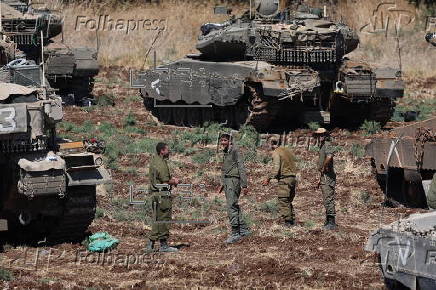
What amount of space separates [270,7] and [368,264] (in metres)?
13.6

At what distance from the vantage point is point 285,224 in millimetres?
15320

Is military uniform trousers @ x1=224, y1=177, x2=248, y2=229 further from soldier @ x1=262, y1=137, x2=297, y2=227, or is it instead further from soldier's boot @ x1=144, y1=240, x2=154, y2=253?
soldier's boot @ x1=144, y1=240, x2=154, y2=253

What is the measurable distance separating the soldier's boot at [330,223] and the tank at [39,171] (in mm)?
3030

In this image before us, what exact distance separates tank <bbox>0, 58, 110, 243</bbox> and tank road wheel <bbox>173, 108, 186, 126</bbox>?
11233mm

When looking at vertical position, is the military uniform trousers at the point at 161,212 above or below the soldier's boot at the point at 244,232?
above

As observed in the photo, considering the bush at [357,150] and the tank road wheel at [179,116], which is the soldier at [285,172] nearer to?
the bush at [357,150]

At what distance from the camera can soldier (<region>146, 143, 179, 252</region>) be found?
13.5 metres

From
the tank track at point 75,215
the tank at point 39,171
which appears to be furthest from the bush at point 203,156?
the tank track at point 75,215

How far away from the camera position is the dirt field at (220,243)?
12273mm

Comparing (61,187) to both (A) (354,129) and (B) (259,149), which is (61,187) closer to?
(B) (259,149)

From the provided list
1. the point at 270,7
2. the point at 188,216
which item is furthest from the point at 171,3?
the point at 188,216

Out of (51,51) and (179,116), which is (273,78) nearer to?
(179,116)

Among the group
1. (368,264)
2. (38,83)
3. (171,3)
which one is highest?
(38,83)

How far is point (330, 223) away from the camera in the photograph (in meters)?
15.2
